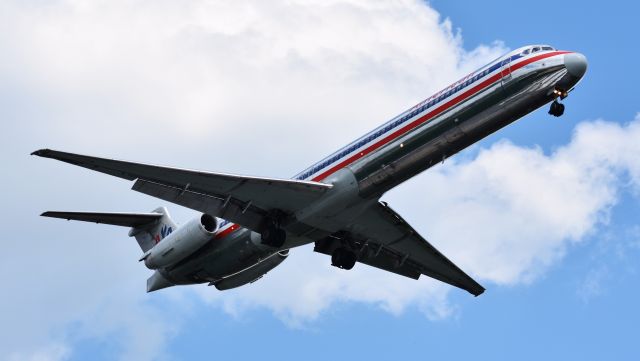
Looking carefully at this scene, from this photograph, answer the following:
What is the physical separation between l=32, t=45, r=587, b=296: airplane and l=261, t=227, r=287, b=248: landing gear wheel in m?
0.04

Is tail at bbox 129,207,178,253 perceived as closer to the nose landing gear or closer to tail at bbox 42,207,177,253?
tail at bbox 42,207,177,253

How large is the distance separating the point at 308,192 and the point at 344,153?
1.67m

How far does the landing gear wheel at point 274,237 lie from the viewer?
34656 millimetres

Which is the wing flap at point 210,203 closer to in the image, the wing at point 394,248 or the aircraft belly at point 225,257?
the aircraft belly at point 225,257

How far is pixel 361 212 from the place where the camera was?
1375 inches

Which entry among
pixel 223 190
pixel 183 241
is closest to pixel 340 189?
pixel 223 190

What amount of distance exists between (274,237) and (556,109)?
9613 mm

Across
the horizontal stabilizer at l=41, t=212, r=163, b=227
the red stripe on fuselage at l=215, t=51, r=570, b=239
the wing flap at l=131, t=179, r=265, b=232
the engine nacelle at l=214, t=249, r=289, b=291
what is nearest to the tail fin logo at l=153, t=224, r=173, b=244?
the horizontal stabilizer at l=41, t=212, r=163, b=227

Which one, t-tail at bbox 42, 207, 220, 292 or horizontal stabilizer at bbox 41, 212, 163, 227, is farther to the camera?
t-tail at bbox 42, 207, 220, 292

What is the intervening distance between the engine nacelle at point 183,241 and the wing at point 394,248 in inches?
153

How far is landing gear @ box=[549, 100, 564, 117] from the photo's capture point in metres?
31.7

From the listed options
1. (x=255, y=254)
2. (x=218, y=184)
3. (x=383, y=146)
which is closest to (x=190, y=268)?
(x=255, y=254)

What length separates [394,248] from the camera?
3928 centimetres

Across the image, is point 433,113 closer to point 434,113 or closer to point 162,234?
point 434,113
